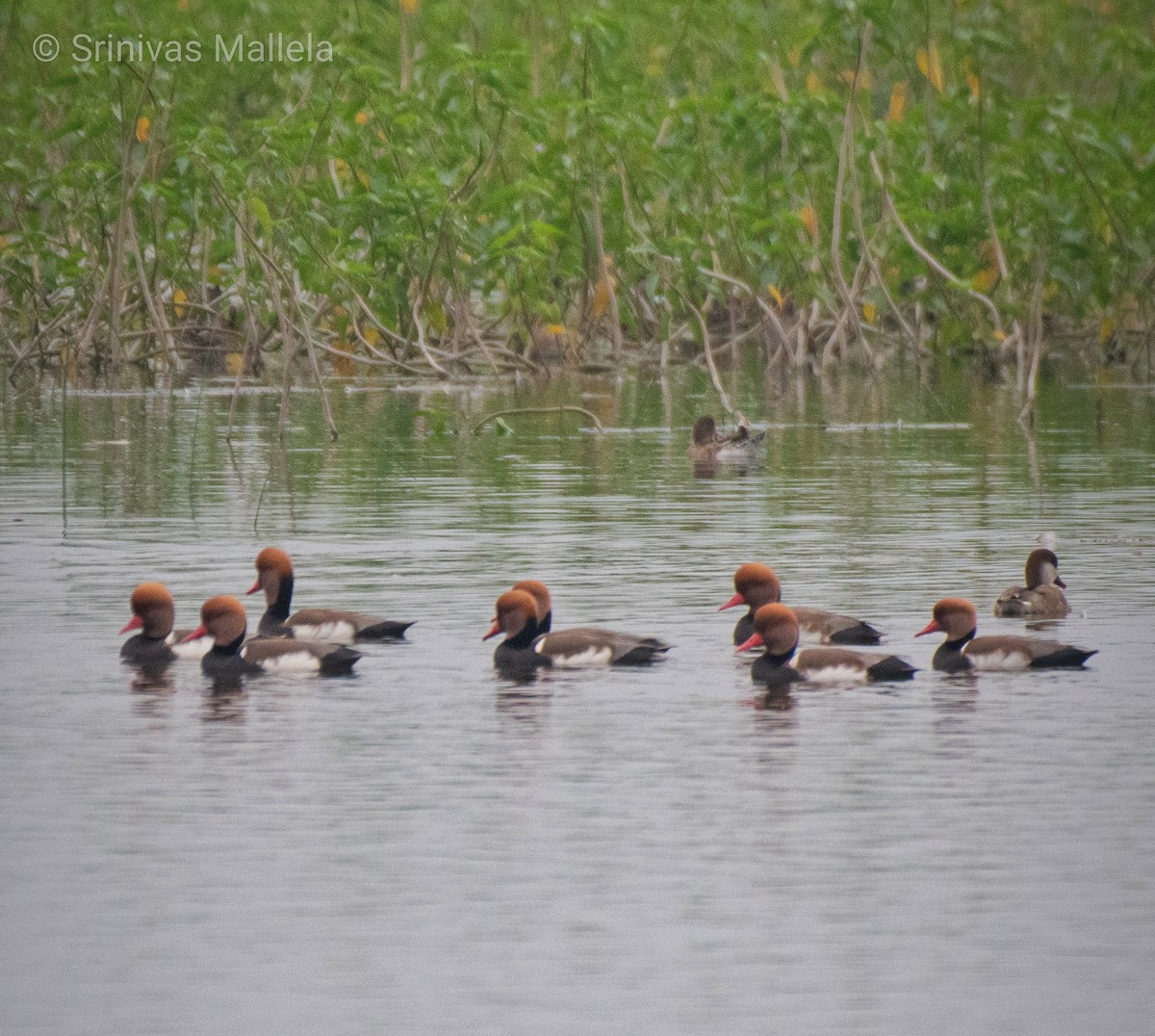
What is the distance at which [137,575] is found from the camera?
1355 cm

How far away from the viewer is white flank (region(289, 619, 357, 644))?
1141 centimetres

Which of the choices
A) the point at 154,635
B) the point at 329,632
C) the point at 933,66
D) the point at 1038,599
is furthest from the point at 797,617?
the point at 933,66

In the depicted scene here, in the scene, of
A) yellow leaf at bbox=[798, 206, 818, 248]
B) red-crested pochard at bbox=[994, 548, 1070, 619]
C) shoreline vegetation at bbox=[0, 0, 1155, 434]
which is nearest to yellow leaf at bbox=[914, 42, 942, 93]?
shoreline vegetation at bbox=[0, 0, 1155, 434]

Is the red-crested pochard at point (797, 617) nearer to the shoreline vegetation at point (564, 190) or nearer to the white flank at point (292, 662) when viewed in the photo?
the white flank at point (292, 662)

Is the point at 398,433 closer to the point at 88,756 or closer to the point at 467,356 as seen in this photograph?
the point at 467,356

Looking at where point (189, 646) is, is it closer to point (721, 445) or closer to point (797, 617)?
point (797, 617)

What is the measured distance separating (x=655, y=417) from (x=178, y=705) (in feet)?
43.7

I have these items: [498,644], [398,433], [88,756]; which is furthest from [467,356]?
[88,756]

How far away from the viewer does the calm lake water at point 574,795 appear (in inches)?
268

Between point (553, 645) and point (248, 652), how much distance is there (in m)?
1.20

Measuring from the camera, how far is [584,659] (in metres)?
11.0

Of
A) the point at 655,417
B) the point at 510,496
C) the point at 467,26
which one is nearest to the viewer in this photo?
→ the point at 510,496

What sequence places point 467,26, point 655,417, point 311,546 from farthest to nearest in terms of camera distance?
point 467,26 → point 655,417 → point 311,546

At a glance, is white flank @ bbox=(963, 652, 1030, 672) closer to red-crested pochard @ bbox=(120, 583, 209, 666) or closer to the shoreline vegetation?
red-crested pochard @ bbox=(120, 583, 209, 666)
